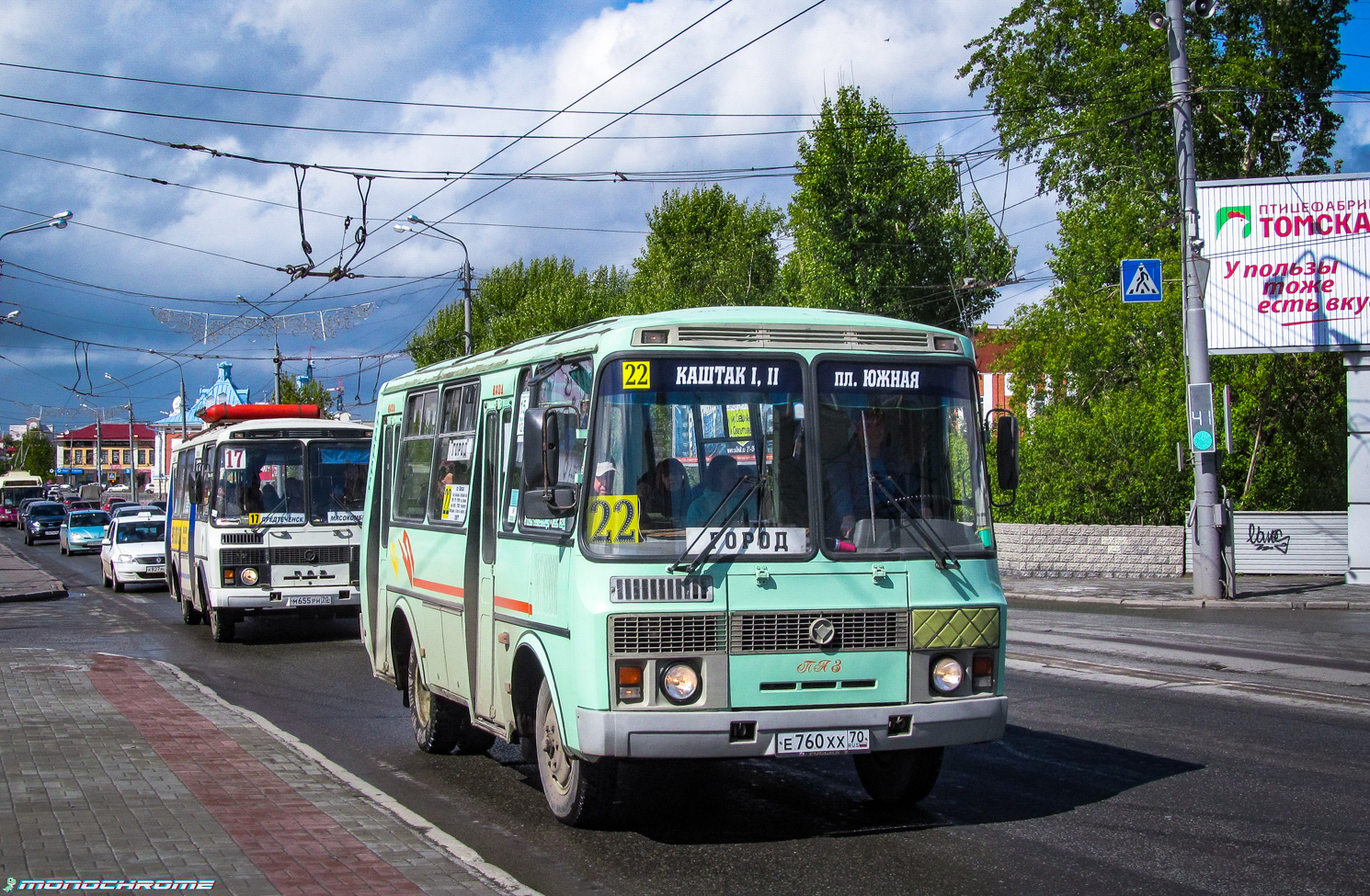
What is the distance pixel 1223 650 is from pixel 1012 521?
15.5 meters

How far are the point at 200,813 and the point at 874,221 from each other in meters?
34.9

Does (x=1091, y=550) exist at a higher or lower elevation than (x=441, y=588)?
lower

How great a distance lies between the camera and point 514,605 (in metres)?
7.48

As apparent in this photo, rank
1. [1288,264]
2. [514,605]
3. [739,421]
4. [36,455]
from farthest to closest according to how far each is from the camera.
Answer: [36,455], [1288,264], [514,605], [739,421]

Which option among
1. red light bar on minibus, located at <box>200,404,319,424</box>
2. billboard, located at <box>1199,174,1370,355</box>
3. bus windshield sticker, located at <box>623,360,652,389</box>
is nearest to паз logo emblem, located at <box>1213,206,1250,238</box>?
billboard, located at <box>1199,174,1370,355</box>

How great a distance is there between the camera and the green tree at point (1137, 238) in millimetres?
27188

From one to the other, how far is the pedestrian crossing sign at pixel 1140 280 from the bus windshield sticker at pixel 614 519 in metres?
16.8

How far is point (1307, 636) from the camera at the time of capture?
53.6 feet

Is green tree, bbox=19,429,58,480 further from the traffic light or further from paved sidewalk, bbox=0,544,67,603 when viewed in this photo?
the traffic light

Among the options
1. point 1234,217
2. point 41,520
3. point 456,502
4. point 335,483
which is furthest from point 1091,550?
point 41,520

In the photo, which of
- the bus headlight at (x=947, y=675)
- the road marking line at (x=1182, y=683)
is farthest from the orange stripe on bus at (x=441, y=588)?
the road marking line at (x=1182, y=683)

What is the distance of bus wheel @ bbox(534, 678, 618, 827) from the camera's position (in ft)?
22.3

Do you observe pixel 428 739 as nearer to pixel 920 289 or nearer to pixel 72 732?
pixel 72 732

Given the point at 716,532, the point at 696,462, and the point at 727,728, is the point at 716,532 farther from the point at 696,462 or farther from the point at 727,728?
the point at 727,728
